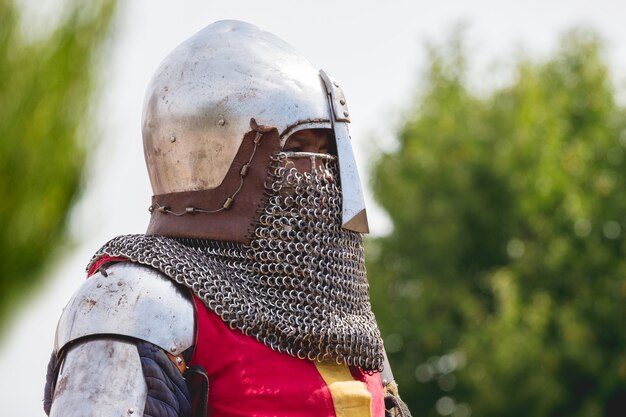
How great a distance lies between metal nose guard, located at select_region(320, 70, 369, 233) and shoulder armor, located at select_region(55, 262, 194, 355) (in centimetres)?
73

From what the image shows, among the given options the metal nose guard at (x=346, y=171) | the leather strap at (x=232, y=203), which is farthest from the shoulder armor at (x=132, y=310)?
the metal nose guard at (x=346, y=171)

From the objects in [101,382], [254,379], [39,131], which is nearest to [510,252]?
[39,131]

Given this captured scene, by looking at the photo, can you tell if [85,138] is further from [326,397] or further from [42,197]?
[326,397]

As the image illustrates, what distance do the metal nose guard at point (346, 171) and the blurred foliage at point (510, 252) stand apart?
16.1m

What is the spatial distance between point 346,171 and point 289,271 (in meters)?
0.45

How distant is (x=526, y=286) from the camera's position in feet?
74.1

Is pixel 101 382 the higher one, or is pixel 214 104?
pixel 214 104

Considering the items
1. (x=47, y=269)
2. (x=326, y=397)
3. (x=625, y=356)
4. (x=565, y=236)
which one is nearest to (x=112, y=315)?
(x=326, y=397)

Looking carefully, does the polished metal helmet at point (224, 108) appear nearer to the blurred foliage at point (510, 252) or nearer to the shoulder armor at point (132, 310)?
the shoulder armor at point (132, 310)

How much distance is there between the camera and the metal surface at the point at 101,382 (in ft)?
11.4

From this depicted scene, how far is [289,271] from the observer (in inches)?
158

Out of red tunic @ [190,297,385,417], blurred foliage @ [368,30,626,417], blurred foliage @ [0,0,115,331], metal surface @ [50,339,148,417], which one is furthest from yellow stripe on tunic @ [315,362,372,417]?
blurred foliage @ [368,30,626,417]

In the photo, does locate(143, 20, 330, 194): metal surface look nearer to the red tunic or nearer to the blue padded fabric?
the red tunic

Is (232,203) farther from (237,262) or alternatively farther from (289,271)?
(289,271)
